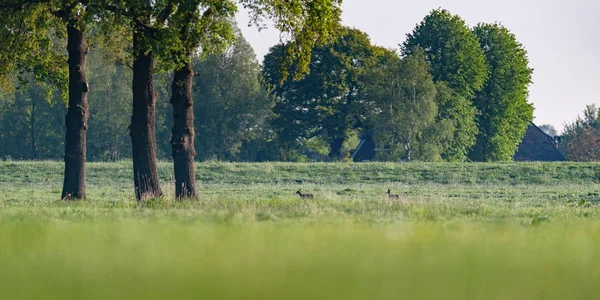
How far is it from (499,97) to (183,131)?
249ft

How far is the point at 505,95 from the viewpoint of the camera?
10162cm

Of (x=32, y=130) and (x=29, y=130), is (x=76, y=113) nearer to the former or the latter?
(x=32, y=130)

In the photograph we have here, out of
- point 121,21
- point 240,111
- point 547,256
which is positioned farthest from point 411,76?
point 547,256

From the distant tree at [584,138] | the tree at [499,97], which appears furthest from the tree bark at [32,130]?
the distant tree at [584,138]

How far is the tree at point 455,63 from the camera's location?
315 feet

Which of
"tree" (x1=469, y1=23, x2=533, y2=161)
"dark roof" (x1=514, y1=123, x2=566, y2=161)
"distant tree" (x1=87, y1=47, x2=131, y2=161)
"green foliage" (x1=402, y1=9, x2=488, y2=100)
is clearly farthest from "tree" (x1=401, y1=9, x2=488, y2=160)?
"distant tree" (x1=87, y1=47, x2=131, y2=161)

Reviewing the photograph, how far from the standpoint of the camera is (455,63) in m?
97.3

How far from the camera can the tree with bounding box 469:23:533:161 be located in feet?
332

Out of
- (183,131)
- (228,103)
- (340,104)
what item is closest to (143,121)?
(183,131)

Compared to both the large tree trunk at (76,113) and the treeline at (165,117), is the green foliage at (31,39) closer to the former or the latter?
the large tree trunk at (76,113)

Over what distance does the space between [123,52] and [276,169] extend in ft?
109

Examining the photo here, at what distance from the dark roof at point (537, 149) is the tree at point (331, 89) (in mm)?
28316

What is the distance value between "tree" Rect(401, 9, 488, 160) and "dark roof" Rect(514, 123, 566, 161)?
22709 millimetres

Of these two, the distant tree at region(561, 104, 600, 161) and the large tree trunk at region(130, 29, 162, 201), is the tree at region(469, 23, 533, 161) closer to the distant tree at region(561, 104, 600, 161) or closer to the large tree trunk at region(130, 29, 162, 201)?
the distant tree at region(561, 104, 600, 161)
